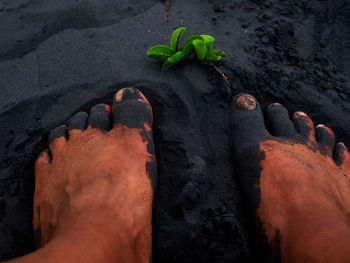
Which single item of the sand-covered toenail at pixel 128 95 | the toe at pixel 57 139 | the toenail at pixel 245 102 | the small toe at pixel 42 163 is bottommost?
the small toe at pixel 42 163

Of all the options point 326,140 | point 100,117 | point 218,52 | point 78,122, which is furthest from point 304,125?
point 78,122

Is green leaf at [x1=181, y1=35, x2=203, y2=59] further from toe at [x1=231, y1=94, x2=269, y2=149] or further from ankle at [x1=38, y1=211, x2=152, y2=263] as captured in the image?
ankle at [x1=38, y1=211, x2=152, y2=263]

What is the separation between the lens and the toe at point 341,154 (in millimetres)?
1464

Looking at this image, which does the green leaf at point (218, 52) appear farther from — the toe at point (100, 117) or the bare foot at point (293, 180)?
the toe at point (100, 117)

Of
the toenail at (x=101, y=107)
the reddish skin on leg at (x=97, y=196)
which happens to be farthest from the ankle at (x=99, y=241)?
the toenail at (x=101, y=107)

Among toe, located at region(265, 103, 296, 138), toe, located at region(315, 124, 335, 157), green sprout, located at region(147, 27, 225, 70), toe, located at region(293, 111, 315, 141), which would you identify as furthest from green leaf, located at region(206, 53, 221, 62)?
toe, located at region(315, 124, 335, 157)

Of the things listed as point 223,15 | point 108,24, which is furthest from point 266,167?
point 108,24

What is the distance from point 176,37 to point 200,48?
16cm

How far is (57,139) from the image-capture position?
4.70 feet

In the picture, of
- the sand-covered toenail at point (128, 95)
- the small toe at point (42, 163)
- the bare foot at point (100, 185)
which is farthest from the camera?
the sand-covered toenail at point (128, 95)

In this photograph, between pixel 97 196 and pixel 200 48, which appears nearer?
pixel 97 196

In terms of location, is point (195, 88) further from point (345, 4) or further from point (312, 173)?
point (345, 4)

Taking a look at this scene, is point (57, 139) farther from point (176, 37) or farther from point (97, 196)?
point (176, 37)

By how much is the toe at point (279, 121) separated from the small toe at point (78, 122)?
103cm
